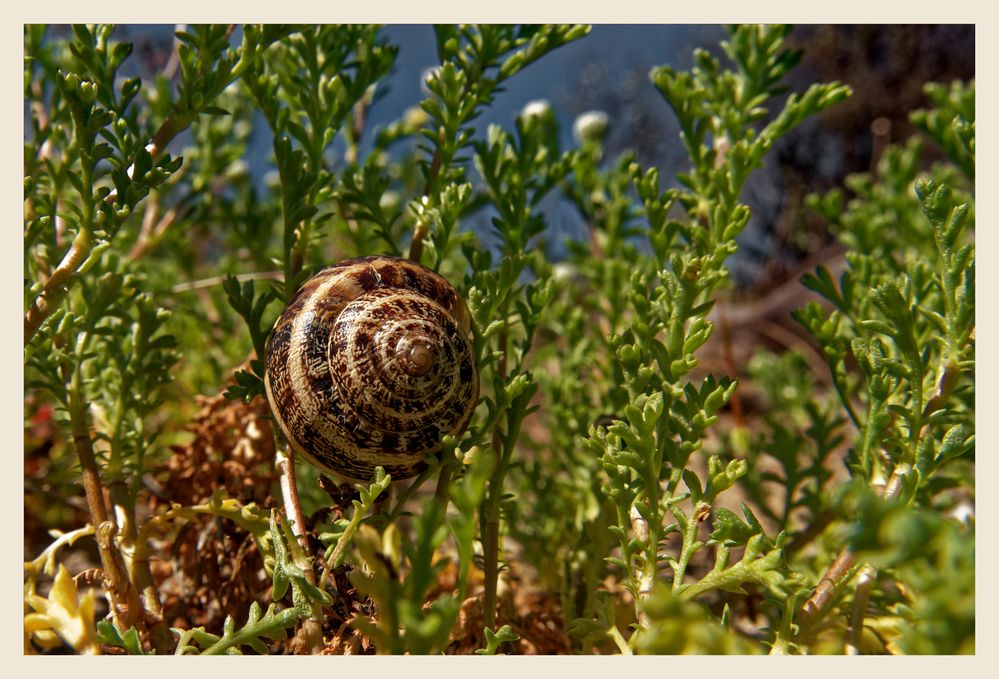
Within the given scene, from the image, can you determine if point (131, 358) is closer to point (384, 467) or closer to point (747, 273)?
point (384, 467)

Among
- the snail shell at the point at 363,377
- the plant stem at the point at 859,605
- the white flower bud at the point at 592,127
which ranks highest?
the white flower bud at the point at 592,127

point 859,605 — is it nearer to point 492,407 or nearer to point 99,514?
point 492,407

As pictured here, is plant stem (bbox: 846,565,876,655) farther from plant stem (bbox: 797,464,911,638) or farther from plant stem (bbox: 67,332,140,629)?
plant stem (bbox: 67,332,140,629)

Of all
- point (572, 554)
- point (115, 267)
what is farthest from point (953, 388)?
point (115, 267)

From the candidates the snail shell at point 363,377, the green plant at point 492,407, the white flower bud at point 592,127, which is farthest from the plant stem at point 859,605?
the white flower bud at point 592,127

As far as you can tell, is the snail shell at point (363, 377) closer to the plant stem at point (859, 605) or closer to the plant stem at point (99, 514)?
the plant stem at point (99, 514)

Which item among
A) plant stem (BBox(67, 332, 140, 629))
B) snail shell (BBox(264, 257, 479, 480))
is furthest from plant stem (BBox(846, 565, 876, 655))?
plant stem (BBox(67, 332, 140, 629))
